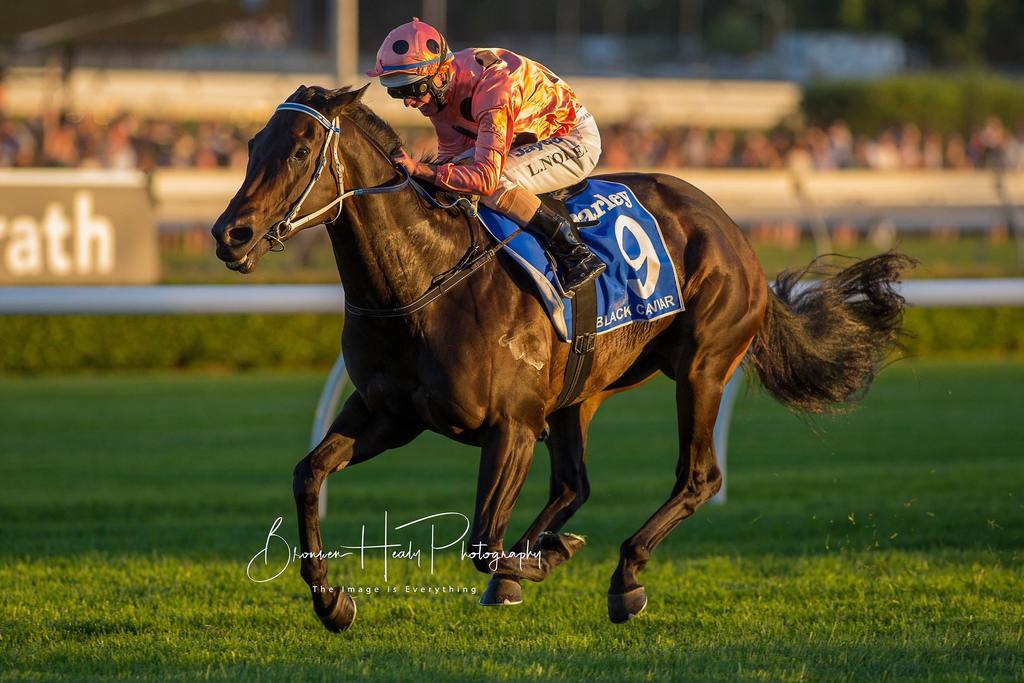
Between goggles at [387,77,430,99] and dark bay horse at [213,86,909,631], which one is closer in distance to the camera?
dark bay horse at [213,86,909,631]

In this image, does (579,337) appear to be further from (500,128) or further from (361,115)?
(361,115)

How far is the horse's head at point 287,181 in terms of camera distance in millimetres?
3736

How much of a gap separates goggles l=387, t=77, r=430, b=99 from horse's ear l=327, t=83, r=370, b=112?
17cm

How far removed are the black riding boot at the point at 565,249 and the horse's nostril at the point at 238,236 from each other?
986mm

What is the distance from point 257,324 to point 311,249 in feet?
3.17

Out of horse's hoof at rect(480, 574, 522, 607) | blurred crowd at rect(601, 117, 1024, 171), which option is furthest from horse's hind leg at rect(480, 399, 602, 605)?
blurred crowd at rect(601, 117, 1024, 171)

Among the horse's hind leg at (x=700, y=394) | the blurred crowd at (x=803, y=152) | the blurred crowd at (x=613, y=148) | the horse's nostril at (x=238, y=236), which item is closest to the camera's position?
the horse's nostril at (x=238, y=236)

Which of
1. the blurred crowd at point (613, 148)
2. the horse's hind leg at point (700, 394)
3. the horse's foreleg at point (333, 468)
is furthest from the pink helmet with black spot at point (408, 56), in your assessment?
the blurred crowd at point (613, 148)

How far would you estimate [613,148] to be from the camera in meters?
17.3

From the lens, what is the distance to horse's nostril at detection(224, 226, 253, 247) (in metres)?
3.71

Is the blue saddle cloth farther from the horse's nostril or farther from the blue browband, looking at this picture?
the horse's nostril

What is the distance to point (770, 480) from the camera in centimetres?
747

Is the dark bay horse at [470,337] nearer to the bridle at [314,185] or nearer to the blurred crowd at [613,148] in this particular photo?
the bridle at [314,185]

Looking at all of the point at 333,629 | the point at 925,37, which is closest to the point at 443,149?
the point at 333,629
